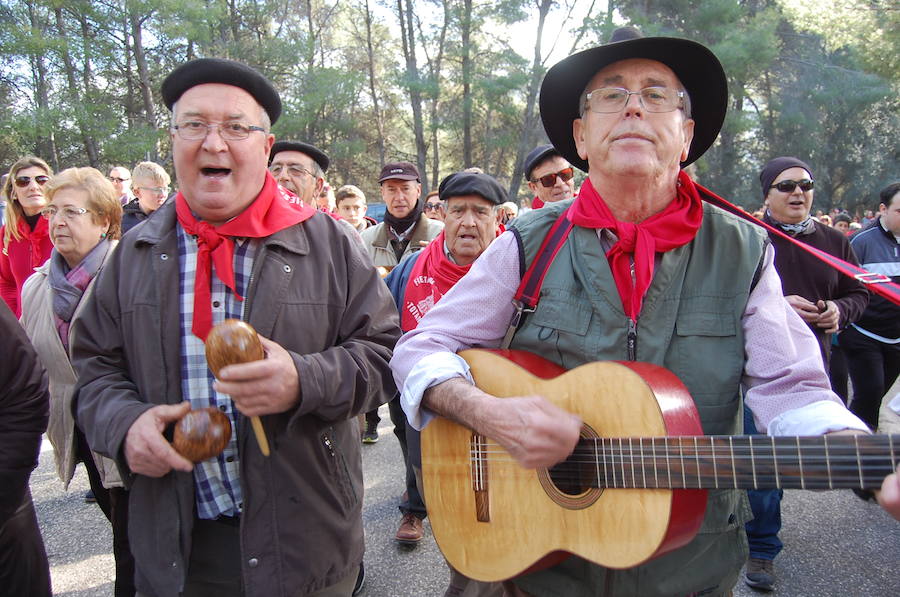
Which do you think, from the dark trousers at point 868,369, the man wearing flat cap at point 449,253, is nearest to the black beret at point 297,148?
the man wearing flat cap at point 449,253

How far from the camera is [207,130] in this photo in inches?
74.4

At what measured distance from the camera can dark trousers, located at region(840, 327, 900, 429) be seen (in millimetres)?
4762

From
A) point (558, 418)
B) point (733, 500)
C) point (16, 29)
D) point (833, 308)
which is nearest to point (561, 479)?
point (558, 418)

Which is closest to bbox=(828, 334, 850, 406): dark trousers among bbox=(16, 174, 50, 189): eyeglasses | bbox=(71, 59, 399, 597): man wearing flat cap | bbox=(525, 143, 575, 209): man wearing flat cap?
bbox=(525, 143, 575, 209): man wearing flat cap

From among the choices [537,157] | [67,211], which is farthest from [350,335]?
[537,157]

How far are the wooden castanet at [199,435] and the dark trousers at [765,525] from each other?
113 inches

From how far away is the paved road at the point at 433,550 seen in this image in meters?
3.33

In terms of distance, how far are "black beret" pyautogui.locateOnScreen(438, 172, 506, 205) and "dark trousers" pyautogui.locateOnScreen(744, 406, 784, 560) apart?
6.31ft

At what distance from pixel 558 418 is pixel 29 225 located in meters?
4.85

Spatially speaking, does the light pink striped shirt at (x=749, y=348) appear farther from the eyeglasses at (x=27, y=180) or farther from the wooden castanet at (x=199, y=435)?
the eyeglasses at (x=27, y=180)

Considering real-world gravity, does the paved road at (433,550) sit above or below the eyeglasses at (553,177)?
below

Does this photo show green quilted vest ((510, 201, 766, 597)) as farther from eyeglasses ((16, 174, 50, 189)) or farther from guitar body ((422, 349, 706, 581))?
eyeglasses ((16, 174, 50, 189))

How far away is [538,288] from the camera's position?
181cm

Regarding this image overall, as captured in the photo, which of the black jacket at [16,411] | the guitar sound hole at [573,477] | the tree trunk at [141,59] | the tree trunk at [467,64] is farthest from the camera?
the tree trunk at [467,64]
